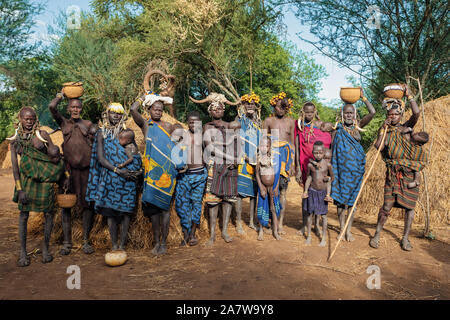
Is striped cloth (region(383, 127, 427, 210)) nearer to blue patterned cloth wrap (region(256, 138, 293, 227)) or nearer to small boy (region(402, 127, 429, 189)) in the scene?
small boy (region(402, 127, 429, 189))

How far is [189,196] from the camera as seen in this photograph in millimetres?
4578

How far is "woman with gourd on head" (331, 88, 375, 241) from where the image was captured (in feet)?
15.5

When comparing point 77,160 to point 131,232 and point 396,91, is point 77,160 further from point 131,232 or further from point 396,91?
point 396,91

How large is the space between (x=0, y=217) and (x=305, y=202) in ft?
18.6

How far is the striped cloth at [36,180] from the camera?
3830 millimetres

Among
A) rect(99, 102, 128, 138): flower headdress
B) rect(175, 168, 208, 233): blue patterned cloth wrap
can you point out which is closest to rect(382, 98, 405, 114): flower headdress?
rect(175, 168, 208, 233): blue patterned cloth wrap

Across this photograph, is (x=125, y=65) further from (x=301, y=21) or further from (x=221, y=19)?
(x=301, y=21)

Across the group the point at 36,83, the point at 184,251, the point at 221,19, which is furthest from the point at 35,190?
the point at 36,83

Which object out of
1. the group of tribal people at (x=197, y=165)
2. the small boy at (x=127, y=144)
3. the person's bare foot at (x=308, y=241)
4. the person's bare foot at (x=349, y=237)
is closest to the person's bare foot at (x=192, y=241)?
the group of tribal people at (x=197, y=165)

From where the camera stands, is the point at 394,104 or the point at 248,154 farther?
the point at 248,154

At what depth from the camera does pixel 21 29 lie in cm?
1572

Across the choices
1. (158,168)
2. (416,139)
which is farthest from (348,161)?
(158,168)

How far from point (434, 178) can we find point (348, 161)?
2932mm

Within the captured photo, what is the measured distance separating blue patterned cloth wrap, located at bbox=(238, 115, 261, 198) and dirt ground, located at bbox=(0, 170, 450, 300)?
74 centimetres
